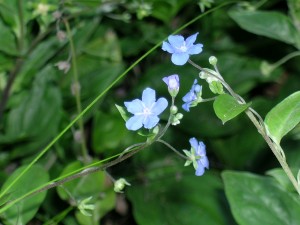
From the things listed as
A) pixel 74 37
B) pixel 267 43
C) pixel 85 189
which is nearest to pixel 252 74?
pixel 267 43

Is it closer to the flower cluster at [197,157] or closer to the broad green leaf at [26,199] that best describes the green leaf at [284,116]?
the flower cluster at [197,157]

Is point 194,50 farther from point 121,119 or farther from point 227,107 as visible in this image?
point 121,119

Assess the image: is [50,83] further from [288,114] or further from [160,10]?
[288,114]

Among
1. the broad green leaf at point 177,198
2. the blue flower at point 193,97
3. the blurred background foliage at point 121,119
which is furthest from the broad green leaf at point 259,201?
the blue flower at point 193,97

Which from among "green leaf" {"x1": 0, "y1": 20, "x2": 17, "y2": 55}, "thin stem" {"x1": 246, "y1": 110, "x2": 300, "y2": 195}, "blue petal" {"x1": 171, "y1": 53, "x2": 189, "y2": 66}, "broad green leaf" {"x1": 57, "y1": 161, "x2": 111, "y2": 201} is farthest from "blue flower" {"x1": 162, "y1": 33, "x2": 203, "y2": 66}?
"green leaf" {"x1": 0, "y1": 20, "x2": 17, "y2": 55}

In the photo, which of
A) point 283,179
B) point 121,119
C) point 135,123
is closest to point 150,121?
point 135,123

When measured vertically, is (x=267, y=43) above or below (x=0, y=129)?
below
